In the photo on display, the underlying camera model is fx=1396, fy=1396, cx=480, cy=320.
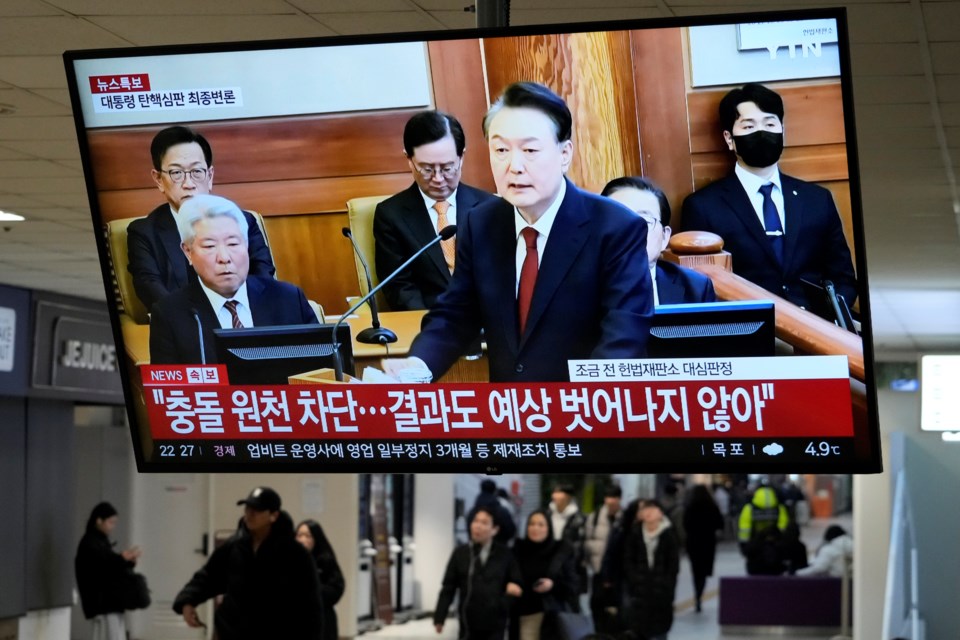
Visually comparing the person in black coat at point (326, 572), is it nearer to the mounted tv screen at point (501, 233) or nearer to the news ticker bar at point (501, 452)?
the news ticker bar at point (501, 452)

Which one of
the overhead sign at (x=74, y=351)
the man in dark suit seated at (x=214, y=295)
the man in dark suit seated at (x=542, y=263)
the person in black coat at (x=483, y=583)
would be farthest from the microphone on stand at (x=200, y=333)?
the overhead sign at (x=74, y=351)

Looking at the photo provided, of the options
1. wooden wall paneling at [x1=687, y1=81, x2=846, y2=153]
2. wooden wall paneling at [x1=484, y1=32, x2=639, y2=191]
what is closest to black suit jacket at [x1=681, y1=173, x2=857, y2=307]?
wooden wall paneling at [x1=687, y1=81, x2=846, y2=153]

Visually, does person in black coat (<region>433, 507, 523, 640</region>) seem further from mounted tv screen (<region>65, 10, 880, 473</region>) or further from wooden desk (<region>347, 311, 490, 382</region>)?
wooden desk (<region>347, 311, 490, 382</region>)

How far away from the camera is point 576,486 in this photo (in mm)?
25469

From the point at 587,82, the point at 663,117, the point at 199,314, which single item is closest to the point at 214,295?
the point at 199,314

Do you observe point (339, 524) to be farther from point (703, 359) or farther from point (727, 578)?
point (703, 359)

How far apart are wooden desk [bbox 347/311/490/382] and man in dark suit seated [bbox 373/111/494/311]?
1.4 inches

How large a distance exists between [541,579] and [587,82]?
7.11m

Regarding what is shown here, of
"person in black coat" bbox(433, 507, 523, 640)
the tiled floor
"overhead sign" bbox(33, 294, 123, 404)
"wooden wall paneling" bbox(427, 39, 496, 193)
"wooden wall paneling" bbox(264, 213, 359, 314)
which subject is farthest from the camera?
the tiled floor

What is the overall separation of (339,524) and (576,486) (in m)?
11.9

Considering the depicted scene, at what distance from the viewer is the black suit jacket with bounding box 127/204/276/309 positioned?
400 centimetres

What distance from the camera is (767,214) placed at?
362 centimetres

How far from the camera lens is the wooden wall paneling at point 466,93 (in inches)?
141

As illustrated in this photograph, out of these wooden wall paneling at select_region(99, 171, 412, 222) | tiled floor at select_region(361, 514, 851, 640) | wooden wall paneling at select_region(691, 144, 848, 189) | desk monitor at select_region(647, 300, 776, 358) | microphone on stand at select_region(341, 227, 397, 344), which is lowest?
tiled floor at select_region(361, 514, 851, 640)
